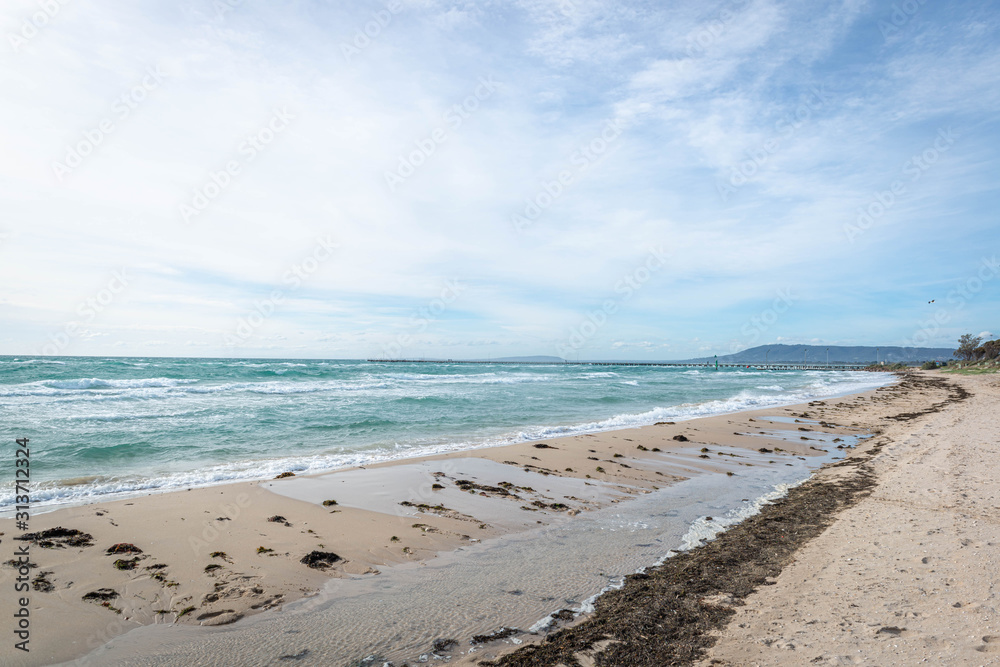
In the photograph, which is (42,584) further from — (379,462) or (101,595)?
(379,462)

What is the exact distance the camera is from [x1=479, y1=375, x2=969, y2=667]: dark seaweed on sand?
3586 mm

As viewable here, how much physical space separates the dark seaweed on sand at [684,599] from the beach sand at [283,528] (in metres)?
0.72

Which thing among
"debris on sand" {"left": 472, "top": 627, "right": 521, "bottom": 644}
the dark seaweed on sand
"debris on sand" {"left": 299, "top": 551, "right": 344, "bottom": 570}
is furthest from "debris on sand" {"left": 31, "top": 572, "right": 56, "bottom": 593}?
the dark seaweed on sand

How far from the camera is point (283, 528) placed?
21.2ft

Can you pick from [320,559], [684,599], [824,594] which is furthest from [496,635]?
[824,594]

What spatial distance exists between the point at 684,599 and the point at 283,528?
5.24 meters

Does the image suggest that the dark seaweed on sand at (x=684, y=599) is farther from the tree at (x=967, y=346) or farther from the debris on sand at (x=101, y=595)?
the tree at (x=967, y=346)

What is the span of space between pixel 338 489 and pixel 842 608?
7.46 metres

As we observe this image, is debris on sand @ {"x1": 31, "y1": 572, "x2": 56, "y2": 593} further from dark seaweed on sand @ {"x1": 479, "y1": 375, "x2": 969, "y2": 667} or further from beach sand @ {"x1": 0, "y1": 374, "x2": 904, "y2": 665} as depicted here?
dark seaweed on sand @ {"x1": 479, "y1": 375, "x2": 969, "y2": 667}

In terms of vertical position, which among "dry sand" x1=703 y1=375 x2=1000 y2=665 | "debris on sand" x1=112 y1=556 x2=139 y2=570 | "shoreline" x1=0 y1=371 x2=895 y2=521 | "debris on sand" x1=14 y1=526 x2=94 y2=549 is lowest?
"shoreline" x1=0 y1=371 x2=895 y2=521

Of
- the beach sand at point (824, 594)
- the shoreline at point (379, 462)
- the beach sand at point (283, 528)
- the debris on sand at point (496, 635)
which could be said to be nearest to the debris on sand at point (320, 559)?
→ the beach sand at point (283, 528)

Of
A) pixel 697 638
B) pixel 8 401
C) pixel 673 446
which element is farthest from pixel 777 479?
pixel 8 401

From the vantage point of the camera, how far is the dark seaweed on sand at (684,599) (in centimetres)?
359

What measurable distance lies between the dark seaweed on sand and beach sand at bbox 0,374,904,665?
72 centimetres
